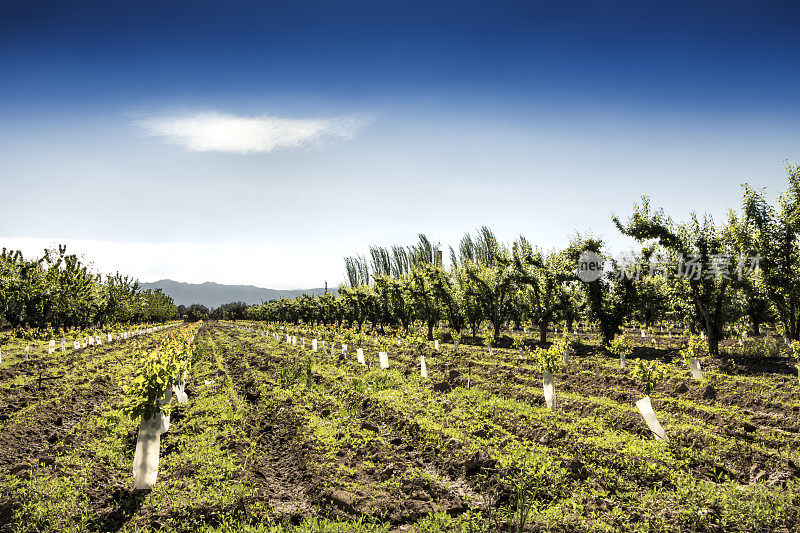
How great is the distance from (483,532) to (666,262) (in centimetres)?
2295

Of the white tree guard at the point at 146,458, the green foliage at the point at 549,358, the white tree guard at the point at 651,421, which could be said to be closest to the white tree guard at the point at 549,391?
the green foliage at the point at 549,358

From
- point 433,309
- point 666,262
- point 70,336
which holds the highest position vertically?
point 666,262

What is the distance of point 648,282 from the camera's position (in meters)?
28.2

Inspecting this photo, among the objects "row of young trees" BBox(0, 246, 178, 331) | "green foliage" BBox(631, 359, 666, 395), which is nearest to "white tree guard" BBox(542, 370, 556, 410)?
"green foliage" BBox(631, 359, 666, 395)

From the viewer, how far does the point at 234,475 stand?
26.2 ft

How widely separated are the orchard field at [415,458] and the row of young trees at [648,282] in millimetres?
6180

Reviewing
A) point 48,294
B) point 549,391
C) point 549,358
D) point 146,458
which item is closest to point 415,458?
point 146,458

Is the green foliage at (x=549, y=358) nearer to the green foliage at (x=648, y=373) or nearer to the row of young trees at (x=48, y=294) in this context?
the green foliage at (x=648, y=373)

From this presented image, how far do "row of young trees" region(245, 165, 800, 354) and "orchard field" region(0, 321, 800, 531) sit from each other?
6.18 meters

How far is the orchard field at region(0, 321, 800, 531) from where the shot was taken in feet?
21.3

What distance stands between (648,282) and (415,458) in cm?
2569

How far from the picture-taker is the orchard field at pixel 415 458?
648 cm

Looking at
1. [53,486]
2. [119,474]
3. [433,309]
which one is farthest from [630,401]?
[433,309]

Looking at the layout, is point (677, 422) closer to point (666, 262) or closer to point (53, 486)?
point (53, 486)
